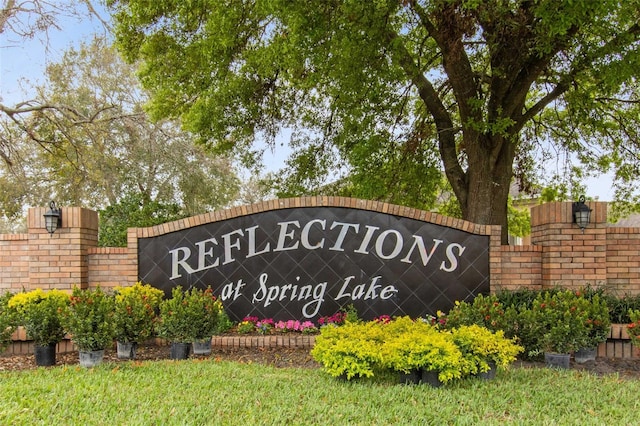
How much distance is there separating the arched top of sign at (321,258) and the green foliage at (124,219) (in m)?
4.35

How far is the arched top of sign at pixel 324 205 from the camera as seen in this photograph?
24.9ft

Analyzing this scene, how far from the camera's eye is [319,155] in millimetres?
12305

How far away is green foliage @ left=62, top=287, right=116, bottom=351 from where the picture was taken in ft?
17.6

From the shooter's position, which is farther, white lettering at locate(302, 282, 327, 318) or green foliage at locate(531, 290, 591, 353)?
white lettering at locate(302, 282, 327, 318)

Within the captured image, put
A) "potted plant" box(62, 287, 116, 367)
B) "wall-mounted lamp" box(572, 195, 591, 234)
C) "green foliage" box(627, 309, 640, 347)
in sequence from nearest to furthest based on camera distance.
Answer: "potted plant" box(62, 287, 116, 367) → "green foliage" box(627, 309, 640, 347) → "wall-mounted lamp" box(572, 195, 591, 234)

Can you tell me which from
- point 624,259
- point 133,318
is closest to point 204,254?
point 133,318

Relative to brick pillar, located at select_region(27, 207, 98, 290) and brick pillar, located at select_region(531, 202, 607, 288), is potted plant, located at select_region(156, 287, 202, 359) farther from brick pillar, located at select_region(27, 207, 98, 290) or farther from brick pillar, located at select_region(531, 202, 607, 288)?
brick pillar, located at select_region(531, 202, 607, 288)

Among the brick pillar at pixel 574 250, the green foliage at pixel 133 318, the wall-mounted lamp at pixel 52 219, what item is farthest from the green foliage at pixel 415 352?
the wall-mounted lamp at pixel 52 219

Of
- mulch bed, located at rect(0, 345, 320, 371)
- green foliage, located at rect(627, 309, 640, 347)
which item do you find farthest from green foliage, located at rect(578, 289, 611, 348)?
mulch bed, located at rect(0, 345, 320, 371)

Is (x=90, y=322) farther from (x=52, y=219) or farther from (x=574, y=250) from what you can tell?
(x=574, y=250)

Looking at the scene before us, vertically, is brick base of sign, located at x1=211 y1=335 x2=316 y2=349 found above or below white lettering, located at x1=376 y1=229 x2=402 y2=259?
below

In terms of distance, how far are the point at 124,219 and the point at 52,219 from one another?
4.67 meters

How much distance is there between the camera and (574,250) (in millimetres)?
7461

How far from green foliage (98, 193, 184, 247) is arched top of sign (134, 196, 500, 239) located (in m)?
4.34
